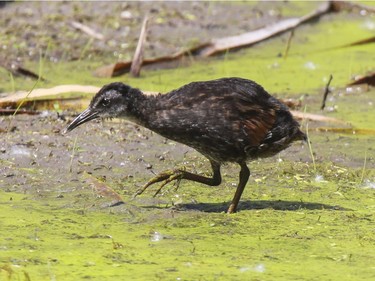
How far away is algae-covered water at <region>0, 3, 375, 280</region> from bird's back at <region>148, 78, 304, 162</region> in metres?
0.42

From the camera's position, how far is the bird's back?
275 inches

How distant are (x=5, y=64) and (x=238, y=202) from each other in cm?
462

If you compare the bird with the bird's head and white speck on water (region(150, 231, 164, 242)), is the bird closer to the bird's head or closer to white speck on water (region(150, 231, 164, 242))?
the bird's head

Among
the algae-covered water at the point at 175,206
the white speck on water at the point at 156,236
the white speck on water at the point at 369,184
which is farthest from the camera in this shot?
the white speck on water at the point at 369,184

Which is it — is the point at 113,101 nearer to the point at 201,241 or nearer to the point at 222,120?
the point at 222,120

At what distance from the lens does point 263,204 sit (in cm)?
741

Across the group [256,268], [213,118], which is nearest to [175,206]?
[213,118]

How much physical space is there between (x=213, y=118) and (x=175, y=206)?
2.15ft

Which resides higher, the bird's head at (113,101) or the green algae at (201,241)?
the bird's head at (113,101)

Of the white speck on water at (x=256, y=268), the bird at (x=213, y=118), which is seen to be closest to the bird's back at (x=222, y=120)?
the bird at (x=213, y=118)

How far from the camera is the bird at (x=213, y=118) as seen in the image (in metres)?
7.00

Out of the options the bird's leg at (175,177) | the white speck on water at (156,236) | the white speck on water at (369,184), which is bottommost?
the white speck on water at (369,184)

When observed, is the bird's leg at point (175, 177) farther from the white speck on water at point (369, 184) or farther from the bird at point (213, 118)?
the white speck on water at point (369, 184)

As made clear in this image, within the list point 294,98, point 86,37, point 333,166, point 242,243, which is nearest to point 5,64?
point 86,37
